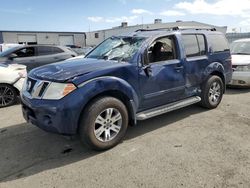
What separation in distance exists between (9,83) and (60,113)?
380cm

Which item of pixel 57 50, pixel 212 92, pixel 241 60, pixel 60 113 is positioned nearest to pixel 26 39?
pixel 57 50

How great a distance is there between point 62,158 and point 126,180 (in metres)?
1.13

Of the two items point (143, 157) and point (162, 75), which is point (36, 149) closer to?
point (143, 157)

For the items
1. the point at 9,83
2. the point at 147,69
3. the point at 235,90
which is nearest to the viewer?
the point at 147,69

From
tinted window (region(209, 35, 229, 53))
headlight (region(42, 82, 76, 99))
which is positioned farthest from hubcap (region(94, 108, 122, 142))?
tinted window (region(209, 35, 229, 53))

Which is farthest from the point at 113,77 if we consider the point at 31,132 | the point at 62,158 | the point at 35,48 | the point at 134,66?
the point at 35,48

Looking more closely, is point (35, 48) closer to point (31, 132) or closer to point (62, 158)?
point (31, 132)

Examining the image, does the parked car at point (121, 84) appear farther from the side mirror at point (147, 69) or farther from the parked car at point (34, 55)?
the parked car at point (34, 55)

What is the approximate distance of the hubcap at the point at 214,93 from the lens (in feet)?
19.0

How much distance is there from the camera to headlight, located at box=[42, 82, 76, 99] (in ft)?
11.5

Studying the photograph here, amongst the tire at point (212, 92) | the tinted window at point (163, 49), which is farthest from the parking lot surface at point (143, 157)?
the tinted window at point (163, 49)

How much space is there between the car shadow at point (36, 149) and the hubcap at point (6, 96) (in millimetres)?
1786

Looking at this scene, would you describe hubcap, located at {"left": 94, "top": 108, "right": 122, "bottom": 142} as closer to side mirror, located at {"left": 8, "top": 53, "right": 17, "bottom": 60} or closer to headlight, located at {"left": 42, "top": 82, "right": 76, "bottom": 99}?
headlight, located at {"left": 42, "top": 82, "right": 76, "bottom": 99}

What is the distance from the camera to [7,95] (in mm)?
6648
